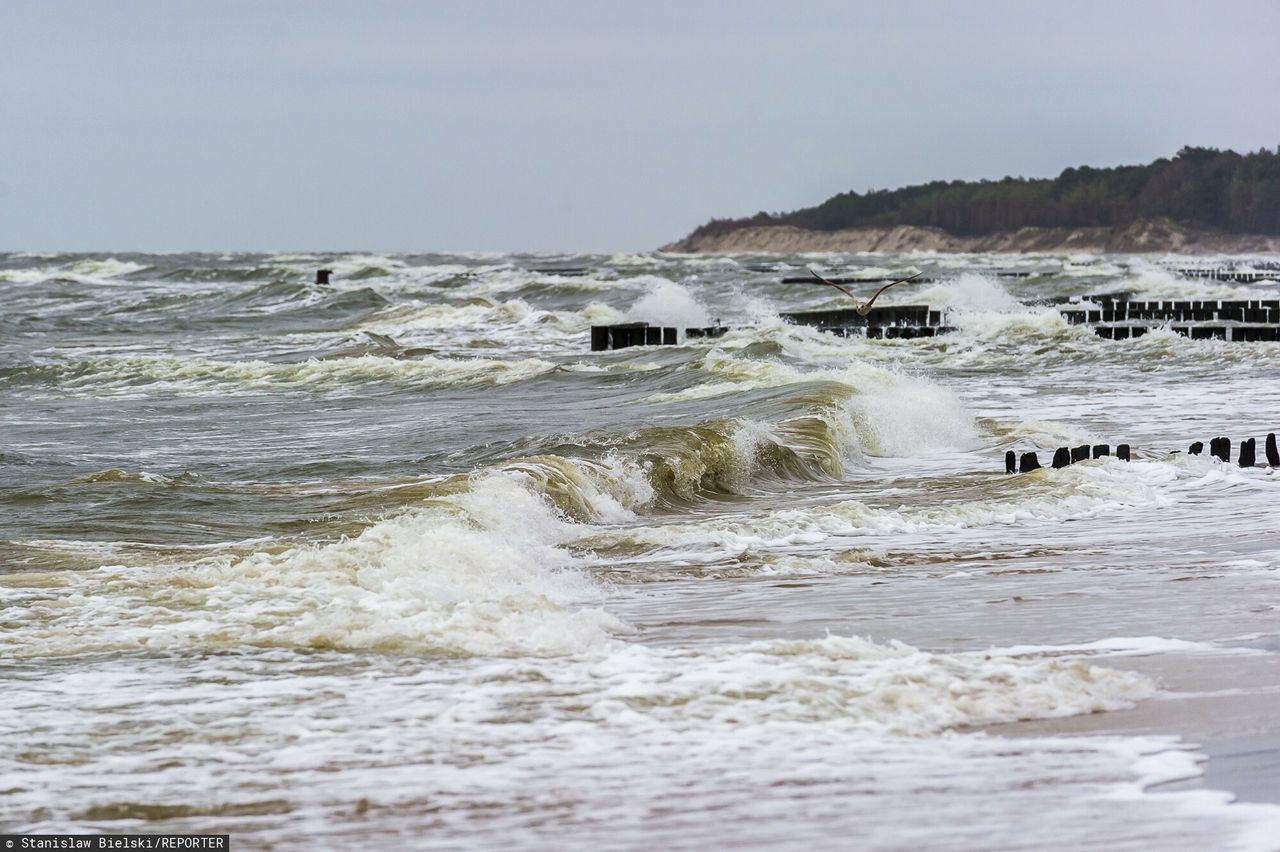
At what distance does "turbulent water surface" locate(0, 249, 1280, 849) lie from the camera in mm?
4691

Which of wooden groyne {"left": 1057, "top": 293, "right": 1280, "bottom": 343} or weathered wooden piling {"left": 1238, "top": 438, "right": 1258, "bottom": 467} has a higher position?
wooden groyne {"left": 1057, "top": 293, "right": 1280, "bottom": 343}

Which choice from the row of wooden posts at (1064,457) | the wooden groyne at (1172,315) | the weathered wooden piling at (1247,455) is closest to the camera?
the row of wooden posts at (1064,457)

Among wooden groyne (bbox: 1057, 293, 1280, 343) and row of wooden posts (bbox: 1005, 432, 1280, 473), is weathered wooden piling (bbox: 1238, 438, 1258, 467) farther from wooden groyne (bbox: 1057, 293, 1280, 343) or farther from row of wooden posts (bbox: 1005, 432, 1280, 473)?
wooden groyne (bbox: 1057, 293, 1280, 343)

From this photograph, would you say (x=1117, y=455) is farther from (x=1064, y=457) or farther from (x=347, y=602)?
(x=347, y=602)

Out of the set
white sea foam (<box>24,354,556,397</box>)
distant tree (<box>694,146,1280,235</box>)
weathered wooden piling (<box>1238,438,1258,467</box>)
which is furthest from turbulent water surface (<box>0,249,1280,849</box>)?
distant tree (<box>694,146,1280,235</box>)

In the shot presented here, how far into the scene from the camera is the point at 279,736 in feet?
17.6

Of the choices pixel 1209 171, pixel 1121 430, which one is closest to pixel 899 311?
pixel 1121 430

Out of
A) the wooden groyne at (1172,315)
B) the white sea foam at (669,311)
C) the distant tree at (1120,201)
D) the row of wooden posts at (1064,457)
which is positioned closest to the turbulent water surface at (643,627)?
the row of wooden posts at (1064,457)

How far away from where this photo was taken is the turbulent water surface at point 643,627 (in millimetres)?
4691

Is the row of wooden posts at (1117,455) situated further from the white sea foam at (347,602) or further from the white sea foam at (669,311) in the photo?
the white sea foam at (669,311)

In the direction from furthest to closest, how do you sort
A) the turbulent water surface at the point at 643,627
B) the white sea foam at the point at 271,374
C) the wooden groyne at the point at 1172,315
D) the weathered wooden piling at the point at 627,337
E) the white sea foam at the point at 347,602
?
the wooden groyne at the point at 1172,315, the weathered wooden piling at the point at 627,337, the white sea foam at the point at 271,374, the white sea foam at the point at 347,602, the turbulent water surface at the point at 643,627

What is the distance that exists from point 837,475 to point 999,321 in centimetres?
2018

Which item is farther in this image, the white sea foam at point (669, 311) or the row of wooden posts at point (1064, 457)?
the white sea foam at point (669, 311)

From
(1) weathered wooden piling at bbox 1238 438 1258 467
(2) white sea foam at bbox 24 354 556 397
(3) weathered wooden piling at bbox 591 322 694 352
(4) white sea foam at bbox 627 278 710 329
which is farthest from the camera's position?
(4) white sea foam at bbox 627 278 710 329
